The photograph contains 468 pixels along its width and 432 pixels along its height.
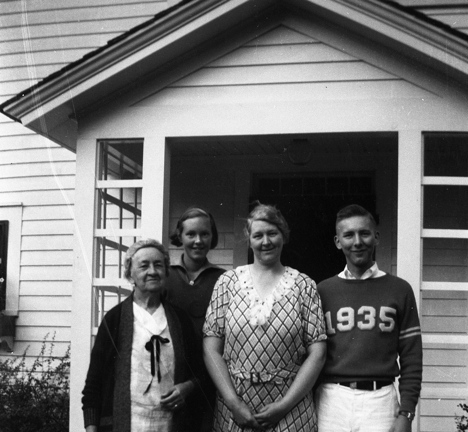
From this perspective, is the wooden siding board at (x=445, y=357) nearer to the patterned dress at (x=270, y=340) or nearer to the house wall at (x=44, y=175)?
the patterned dress at (x=270, y=340)

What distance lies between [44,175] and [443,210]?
15.5 feet

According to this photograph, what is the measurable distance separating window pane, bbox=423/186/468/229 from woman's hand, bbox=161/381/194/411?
4.08 meters

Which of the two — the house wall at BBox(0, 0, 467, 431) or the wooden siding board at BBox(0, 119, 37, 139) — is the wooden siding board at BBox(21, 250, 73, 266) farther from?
the wooden siding board at BBox(0, 119, 37, 139)

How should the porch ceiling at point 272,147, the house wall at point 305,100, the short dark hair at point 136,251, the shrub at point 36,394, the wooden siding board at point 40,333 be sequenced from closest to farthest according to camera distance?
the short dark hair at point 136,251 < the house wall at point 305,100 < the porch ceiling at point 272,147 < the shrub at point 36,394 < the wooden siding board at point 40,333

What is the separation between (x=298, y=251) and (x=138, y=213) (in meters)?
1.78

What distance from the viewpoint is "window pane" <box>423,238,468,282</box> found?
695 cm

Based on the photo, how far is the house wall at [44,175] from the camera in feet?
27.1

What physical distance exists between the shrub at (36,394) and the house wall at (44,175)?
21 cm

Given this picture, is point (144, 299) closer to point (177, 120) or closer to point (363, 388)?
Answer: point (363, 388)


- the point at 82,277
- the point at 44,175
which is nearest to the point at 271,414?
the point at 82,277

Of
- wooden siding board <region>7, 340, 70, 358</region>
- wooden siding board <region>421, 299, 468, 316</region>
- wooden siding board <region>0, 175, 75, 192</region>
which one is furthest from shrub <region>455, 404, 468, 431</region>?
wooden siding board <region>0, 175, 75, 192</region>

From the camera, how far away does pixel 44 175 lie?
852cm

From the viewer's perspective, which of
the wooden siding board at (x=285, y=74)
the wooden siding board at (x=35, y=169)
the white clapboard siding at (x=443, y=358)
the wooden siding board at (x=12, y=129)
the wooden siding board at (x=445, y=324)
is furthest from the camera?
the wooden siding board at (x=12, y=129)

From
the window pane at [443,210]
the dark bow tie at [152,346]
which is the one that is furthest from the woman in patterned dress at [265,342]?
the window pane at [443,210]
